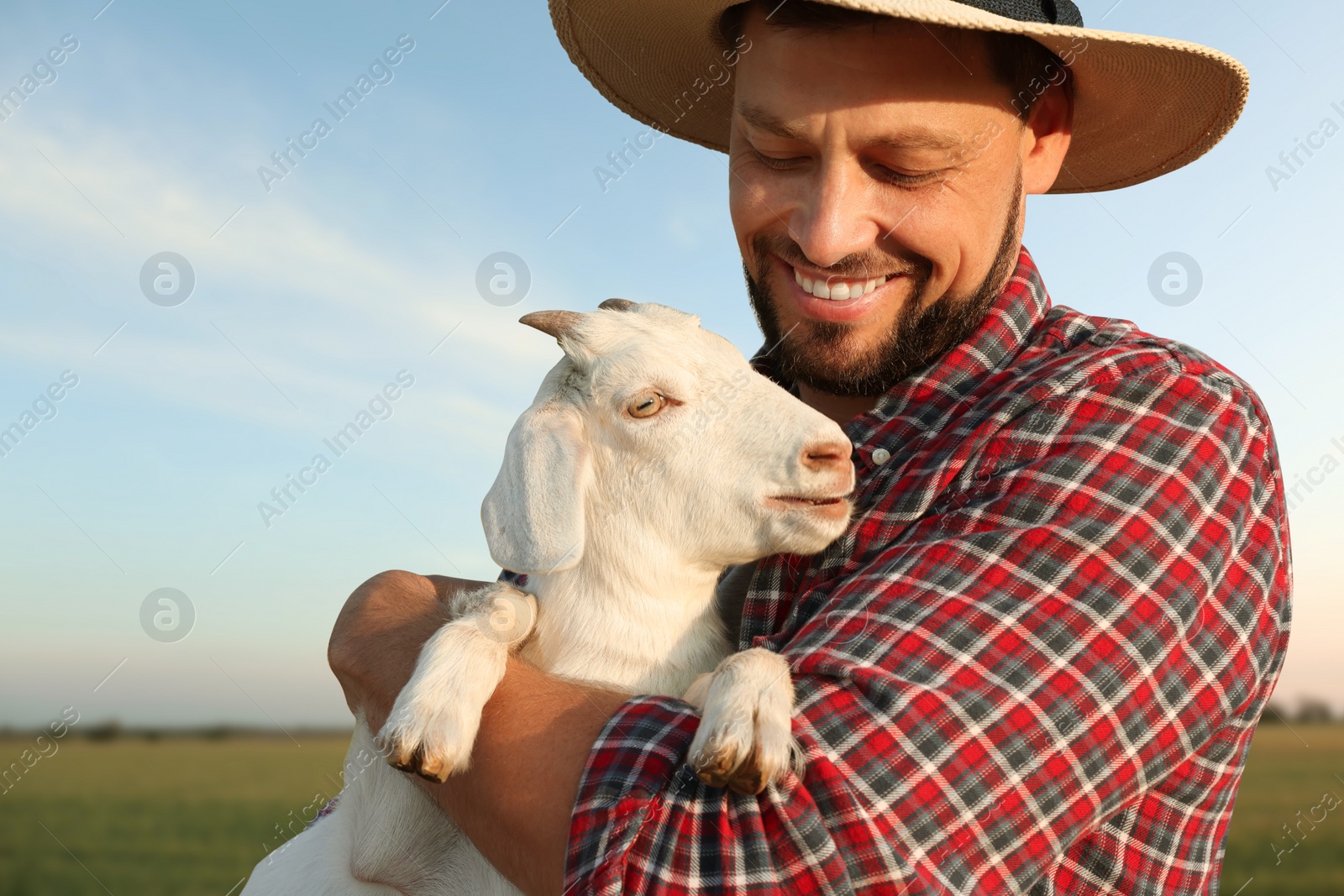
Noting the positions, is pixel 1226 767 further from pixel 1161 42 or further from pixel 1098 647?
pixel 1161 42

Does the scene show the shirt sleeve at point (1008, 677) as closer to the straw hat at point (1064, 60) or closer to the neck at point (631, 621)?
the neck at point (631, 621)

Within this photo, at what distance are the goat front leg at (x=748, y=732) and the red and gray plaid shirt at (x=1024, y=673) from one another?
3cm

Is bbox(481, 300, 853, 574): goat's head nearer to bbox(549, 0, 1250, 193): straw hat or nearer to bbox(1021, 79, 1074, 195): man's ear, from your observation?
bbox(549, 0, 1250, 193): straw hat

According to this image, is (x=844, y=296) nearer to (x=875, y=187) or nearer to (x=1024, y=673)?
(x=875, y=187)

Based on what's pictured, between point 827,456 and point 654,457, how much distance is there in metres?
0.40

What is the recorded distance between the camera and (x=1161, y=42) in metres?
2.46

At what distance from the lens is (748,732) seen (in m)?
1.48

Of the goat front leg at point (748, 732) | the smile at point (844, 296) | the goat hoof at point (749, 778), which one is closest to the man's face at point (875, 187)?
the smile at point (844, 296)

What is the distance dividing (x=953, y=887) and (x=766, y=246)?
64.8 inches

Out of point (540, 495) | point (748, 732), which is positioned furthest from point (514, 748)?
point (540, 495)

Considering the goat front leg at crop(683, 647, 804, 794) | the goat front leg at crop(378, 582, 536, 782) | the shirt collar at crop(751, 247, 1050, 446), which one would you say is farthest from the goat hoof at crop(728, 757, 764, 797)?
the shirt collar at crop(751, 247, 1050, 446)

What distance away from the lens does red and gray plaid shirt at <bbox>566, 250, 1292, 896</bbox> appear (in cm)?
144

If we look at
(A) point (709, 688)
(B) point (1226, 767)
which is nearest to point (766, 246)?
(A) point (709, 688)

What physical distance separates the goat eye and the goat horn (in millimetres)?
245
